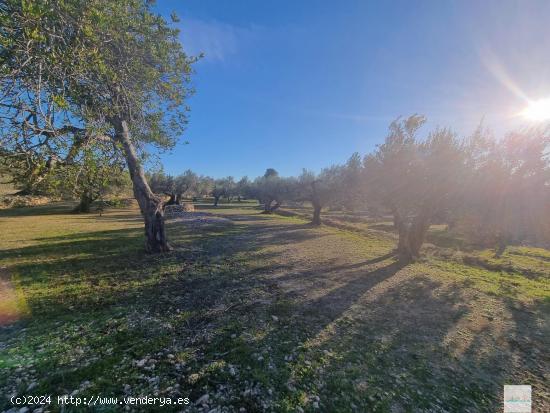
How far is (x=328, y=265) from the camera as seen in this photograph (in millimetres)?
11797

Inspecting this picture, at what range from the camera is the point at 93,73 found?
22.7 feet

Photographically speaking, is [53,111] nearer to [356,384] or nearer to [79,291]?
[79,291]

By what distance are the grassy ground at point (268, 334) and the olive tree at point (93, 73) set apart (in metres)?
4.84

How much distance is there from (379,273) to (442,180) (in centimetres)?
625

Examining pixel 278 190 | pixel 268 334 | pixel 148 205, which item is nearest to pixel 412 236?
pixel 268 334

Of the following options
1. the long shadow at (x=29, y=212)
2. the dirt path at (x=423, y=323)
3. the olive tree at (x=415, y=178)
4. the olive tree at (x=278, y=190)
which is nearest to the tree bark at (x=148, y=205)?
the dirt path at (x=423, y=323)

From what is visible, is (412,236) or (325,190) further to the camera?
(325,190)

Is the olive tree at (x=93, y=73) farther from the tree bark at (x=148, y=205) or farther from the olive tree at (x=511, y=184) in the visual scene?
the olive tree at (x=511, y=184)

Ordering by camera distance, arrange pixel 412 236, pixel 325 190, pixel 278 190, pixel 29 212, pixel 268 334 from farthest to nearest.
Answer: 1. pixel 278 190
2. pixel 29 212
3. pixel 325 190
4. pixel 412 236
5. pixel 268 334

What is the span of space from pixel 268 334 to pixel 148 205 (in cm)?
997

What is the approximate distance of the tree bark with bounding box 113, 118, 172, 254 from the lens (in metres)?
11.4

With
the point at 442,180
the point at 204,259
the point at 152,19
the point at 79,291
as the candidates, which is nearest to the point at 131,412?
the point at 79,291

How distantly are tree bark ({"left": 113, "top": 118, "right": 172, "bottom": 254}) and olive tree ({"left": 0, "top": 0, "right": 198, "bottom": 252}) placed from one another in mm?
49

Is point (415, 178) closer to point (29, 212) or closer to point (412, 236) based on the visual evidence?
point (412, 236)
